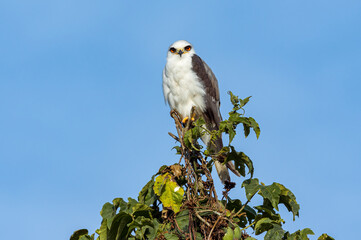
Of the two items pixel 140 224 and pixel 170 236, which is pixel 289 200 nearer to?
pixel 170 236

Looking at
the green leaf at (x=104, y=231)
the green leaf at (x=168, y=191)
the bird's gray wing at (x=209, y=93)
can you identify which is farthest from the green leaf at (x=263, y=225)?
the bird's gray wing at (x=209, y=93)

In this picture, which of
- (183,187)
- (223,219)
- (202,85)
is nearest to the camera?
(223,219)

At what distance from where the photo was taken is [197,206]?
433 centimetres

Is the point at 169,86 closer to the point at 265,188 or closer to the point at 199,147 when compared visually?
the point at 199,147

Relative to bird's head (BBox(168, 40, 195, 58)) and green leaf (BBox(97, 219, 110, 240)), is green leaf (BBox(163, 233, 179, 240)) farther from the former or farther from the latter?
bird's head (BBox(168, 40, 195, 58))

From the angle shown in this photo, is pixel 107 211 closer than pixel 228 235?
No

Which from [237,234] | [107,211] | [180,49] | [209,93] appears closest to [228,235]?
[237,234]

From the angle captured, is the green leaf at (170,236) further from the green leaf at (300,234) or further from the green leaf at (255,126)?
the green leaf at (255,126)

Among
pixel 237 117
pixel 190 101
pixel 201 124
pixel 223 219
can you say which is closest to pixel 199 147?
pixel 201 124

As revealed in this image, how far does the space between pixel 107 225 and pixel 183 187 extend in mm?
794

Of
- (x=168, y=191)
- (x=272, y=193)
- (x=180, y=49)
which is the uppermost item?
(x=180, y=49)

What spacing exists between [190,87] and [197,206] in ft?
13.3

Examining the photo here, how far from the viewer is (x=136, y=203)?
175 inches

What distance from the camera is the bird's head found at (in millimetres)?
8570
